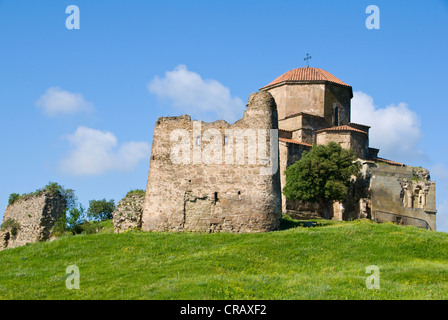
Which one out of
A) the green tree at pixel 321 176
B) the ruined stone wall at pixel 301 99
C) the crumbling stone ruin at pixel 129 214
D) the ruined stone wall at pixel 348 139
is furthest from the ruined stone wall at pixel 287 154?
the crumbling stone ruin at pixel 129 214

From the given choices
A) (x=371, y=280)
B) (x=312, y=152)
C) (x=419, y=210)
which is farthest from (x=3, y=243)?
(x=419, y=210)

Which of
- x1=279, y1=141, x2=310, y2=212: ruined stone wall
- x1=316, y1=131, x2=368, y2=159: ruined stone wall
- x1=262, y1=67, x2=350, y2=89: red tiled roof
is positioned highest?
x1=262, y1=67, x2=350, y2=89: red tiled roof

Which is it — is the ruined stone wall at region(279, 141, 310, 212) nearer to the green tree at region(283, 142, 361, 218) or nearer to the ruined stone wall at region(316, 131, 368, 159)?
the green tree at region(283, 142, 361, 218)

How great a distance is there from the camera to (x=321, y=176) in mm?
34188

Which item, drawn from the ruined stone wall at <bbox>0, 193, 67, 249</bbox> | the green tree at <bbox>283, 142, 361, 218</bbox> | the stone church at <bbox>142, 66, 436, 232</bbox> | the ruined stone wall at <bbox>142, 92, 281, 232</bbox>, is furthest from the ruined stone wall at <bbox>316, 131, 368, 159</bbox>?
the ruined stone wall at <bbox>0, 193, 67, 249</bbox>

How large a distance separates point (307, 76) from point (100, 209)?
64.7 ft

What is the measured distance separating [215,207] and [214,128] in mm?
3144

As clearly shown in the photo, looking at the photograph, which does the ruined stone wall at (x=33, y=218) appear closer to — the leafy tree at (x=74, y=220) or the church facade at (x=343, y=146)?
the leafy tree at (x=74, y=220)

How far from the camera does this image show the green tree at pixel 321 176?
33.9 metres

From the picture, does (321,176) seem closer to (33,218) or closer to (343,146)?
(343,146)

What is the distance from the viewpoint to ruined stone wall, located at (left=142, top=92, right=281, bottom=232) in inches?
868

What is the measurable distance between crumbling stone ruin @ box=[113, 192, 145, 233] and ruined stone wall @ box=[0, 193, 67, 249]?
16.4ft


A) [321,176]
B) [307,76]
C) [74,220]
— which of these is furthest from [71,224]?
[307,76]

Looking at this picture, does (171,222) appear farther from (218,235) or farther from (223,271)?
(223,271)
